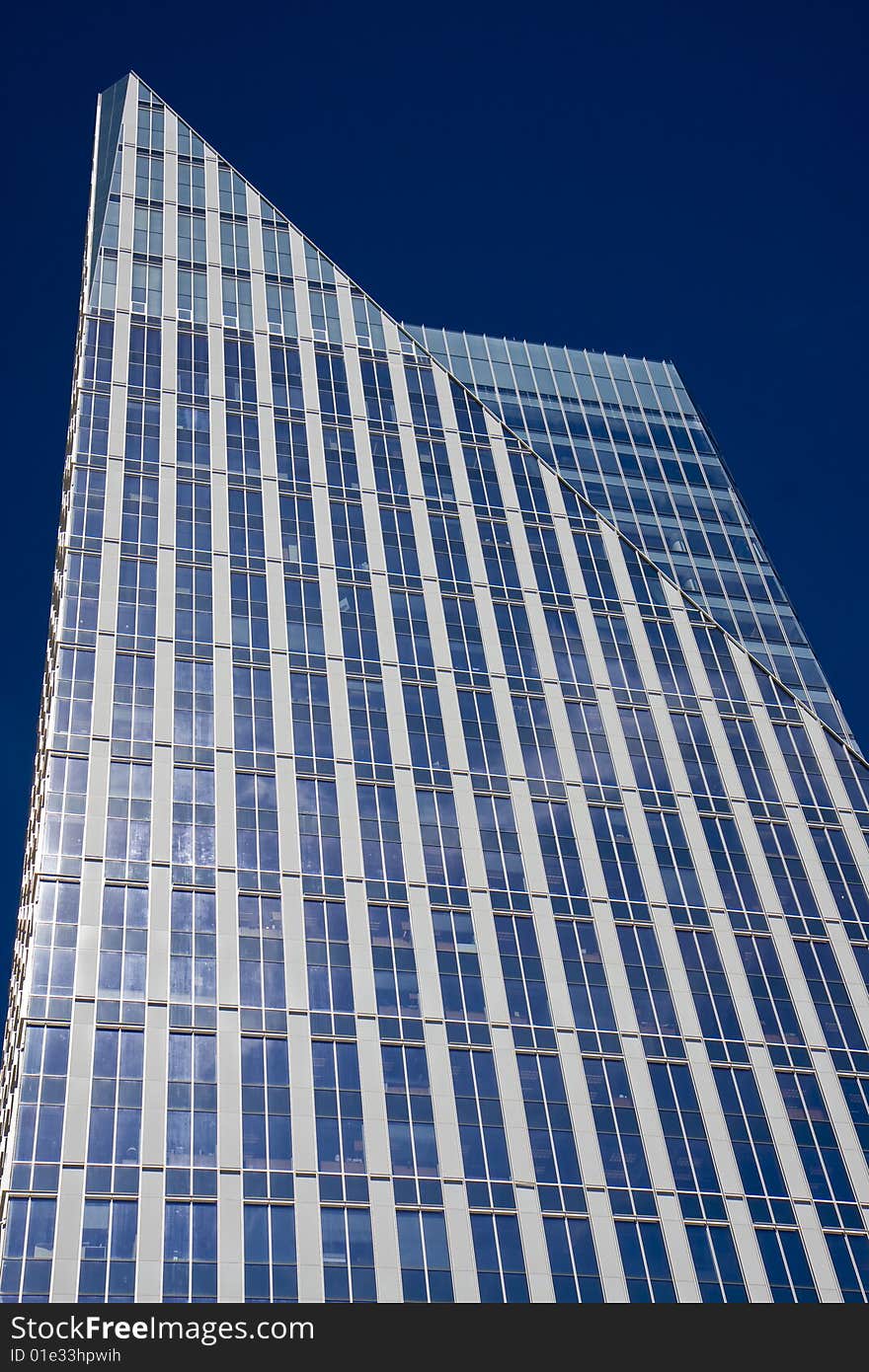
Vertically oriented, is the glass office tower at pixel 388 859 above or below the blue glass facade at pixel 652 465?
below

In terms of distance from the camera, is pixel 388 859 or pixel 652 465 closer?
pixel 388 859

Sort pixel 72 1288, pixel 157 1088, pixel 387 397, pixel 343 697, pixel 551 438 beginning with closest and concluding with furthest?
pixel 72 1288 < pixel 157 1088 < pixel 343 697 < pixel 387 397 < pixel 551 438

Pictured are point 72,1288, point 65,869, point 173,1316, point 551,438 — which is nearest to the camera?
point 173,1316

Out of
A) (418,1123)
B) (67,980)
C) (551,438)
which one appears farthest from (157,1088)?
(551,438)

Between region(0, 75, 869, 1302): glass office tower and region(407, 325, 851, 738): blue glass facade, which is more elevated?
region(407, 325, 851, 738): blue glass facade

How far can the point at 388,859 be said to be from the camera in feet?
282

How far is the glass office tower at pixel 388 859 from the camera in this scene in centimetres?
7188

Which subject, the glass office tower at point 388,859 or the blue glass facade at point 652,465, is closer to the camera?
the glass office tower at point 388,859

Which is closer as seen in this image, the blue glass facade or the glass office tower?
the glass office tower

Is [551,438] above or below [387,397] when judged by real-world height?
above

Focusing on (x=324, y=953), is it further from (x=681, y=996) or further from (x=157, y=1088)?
(x=681, y=996)

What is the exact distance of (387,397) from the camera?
11288 cm

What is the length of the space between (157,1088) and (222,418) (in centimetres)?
4866

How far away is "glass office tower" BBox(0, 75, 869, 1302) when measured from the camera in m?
71.9
